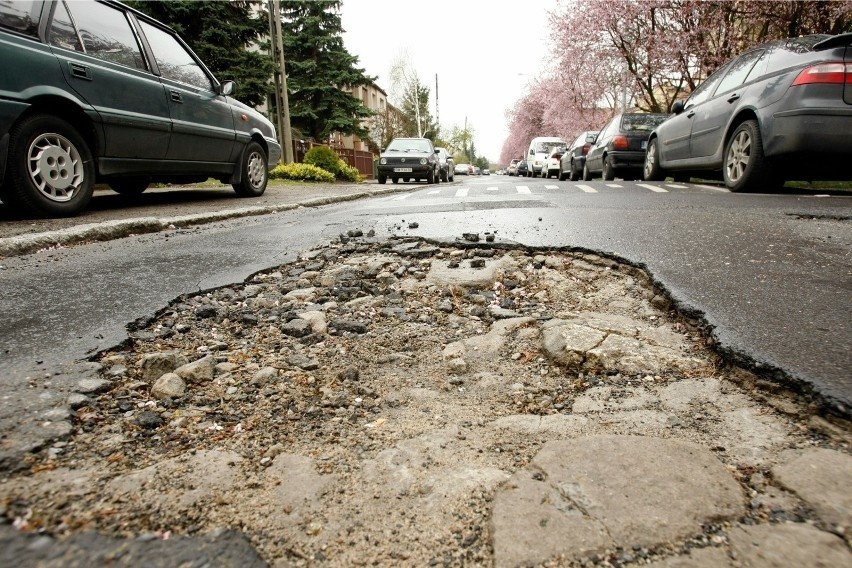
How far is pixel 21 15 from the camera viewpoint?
4.42 meters

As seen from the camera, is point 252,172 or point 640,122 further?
point 640,122

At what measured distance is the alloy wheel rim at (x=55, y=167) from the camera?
4426 mm

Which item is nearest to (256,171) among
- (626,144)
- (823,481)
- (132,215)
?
(132,215)

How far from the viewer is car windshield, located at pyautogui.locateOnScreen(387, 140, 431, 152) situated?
1694 cm

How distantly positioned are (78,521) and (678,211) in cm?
520

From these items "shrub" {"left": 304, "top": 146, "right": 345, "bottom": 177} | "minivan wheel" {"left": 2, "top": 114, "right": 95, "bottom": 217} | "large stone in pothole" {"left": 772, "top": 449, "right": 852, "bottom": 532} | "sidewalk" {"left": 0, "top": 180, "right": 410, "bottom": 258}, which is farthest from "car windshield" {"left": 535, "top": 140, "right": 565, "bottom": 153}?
"large stone in pothole" {"left": 772, "top": 449, "right": 852, "bottom": 532}

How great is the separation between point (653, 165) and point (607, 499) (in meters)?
9.45

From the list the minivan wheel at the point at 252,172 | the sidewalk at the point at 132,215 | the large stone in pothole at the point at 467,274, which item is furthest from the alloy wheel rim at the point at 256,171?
the large stone in pothole at the point at 467,274

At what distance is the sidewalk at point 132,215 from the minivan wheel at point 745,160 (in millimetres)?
5539

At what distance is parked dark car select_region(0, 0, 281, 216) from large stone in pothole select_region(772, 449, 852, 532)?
532cm

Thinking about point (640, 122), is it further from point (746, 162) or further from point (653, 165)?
point (746, 162)

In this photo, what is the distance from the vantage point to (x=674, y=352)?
1833 mm

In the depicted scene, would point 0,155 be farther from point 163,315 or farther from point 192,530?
point 192,530

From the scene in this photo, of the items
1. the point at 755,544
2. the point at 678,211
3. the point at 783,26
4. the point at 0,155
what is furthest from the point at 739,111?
the point at 783,26
